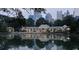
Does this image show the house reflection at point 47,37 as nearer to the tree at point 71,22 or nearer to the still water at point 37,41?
the still water at point 37,41

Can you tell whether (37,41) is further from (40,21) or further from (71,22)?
(71,22)

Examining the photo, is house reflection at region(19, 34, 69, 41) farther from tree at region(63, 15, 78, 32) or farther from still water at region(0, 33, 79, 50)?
tree at region(63, 15, 78, 32)

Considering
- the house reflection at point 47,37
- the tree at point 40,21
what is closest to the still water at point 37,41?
the house reflection at point 47,37

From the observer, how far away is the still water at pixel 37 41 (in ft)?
8.41

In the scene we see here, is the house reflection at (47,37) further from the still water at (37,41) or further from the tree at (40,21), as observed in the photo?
the tree at (40,21)

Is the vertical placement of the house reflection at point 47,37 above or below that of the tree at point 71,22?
below

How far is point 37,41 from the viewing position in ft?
8.44

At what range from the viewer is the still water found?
8.41 ft

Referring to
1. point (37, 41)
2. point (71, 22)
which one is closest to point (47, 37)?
point (37, 41)

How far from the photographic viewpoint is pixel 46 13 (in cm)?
258

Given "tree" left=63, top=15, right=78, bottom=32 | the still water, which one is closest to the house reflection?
the still water

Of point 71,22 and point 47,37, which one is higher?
point 71,22
